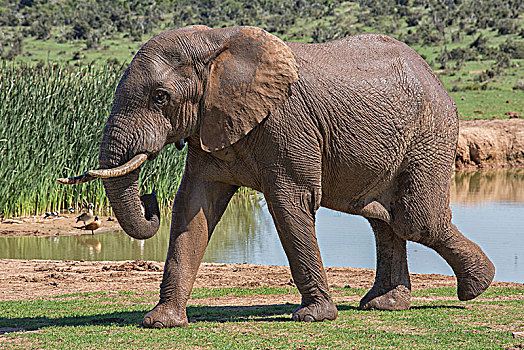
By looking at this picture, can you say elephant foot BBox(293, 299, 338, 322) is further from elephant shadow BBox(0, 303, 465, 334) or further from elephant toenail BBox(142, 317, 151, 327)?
elephant toenail BBox(142, 317, 151, 327)

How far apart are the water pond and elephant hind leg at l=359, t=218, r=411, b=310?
13.5ft

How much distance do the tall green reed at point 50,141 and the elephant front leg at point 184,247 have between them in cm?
869

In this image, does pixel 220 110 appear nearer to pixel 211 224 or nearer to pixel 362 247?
pixel 211 224

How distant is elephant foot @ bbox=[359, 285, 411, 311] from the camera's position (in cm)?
812

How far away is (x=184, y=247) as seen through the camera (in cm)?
723

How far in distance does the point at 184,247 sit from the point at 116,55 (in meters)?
41.0

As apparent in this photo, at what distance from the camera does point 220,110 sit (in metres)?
6.87

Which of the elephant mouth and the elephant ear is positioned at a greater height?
the elephant ear

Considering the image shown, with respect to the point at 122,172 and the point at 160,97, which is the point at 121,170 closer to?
the point at 122,172

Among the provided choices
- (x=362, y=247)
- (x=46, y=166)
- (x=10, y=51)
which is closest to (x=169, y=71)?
(x=362, y=247)

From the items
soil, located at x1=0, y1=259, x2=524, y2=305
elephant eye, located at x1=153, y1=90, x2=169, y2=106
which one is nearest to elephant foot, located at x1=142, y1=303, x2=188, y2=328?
elephant eye, located at x1=153, y1=90, x2=169, y2=106

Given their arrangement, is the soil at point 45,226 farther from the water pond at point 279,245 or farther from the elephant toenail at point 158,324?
the elephant toenail at point 158,324

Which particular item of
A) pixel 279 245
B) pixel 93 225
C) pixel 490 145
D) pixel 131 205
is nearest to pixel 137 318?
pixel 131 205

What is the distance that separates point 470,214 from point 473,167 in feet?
27.9
